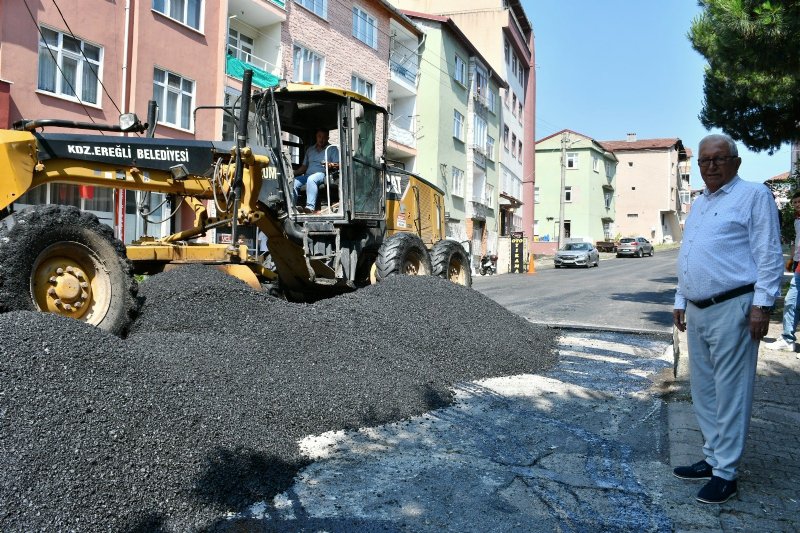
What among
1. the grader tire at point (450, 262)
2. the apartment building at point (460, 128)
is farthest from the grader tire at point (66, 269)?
the apartment building at point (460, 128)

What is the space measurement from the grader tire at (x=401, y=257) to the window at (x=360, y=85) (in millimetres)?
16660

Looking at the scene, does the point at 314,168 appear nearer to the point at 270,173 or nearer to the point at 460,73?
the point at 270,173

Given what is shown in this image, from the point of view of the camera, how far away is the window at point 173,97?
16.5 meters

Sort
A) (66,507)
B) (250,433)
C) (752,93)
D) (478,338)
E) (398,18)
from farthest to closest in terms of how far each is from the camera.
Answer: (398,18) → (752,93) → (478,338) → (250,433) → (66,507)

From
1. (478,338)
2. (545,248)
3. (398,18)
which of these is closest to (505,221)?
(545,248)

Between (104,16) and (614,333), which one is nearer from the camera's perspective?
(614,333)

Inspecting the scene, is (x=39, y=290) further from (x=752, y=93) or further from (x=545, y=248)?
(x=545, y=248)

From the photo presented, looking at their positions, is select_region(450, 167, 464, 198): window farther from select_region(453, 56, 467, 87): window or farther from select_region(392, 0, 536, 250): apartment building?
select_region(453, 56, 467, 87): window

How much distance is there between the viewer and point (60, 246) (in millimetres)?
5242

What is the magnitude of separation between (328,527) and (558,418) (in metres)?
2.50

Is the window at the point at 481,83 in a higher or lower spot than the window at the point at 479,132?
higher

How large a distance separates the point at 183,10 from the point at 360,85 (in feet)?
30.8

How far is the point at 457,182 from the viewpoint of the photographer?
33812 millimetres

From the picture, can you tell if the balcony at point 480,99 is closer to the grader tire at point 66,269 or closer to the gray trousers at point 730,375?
the grader tire at point 66,269
